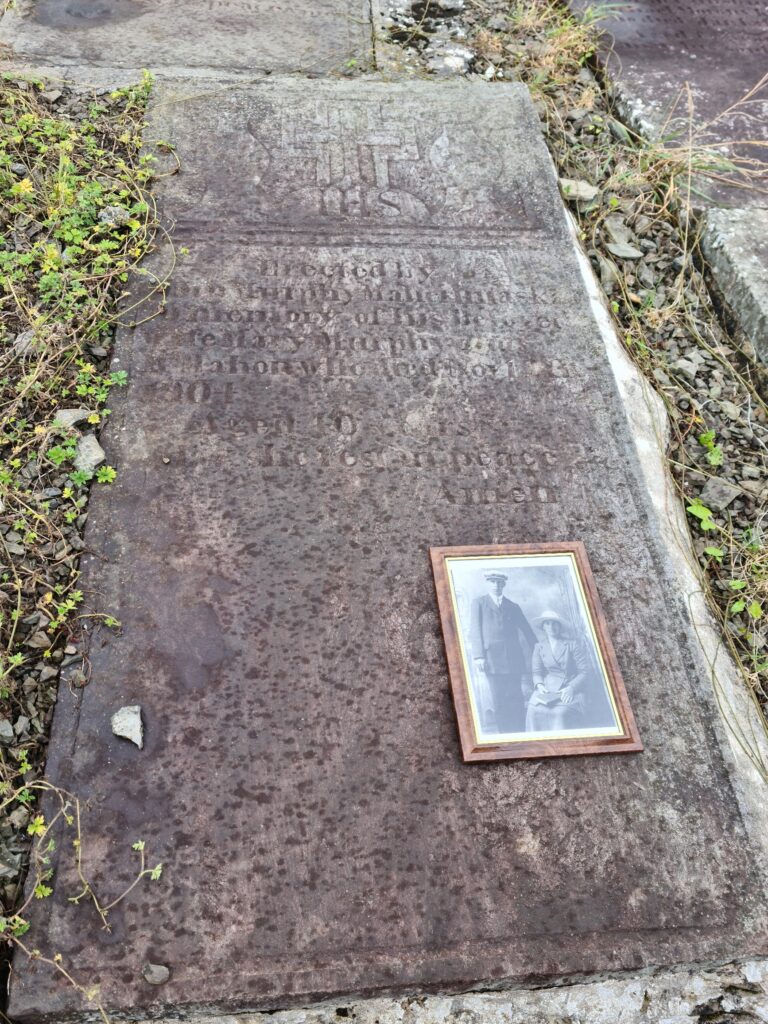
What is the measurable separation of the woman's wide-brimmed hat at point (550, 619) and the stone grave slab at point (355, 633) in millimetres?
120

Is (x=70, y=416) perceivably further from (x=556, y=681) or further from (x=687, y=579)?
(x=687, y=579)

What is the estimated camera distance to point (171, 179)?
238cm

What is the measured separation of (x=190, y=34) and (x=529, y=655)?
273 centimetres

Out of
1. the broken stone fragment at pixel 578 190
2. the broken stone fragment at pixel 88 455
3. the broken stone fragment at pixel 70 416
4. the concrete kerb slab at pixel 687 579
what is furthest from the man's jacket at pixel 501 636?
the broken stone fragment at pixel 578 190

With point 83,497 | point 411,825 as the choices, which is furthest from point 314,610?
point 83,497

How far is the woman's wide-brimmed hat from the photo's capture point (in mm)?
1646

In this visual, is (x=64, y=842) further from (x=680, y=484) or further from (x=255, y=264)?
(x=680, y=484)

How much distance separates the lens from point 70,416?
75.5 inches

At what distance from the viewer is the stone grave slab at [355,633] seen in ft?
4.44

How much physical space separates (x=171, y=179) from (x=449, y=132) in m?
0.94

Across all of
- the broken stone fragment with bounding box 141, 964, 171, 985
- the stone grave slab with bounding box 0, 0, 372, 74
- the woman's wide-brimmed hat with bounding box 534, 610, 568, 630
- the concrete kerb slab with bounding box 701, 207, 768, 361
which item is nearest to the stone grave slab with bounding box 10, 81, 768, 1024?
the broken stone fragment with bounding box 141, 964, 171, 985

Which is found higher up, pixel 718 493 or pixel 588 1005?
pixel 718 493

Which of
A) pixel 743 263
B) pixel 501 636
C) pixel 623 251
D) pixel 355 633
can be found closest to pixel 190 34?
pixel 623 251

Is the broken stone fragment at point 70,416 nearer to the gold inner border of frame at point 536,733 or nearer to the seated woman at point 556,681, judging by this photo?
the gold inner border of frame at point 536,733
